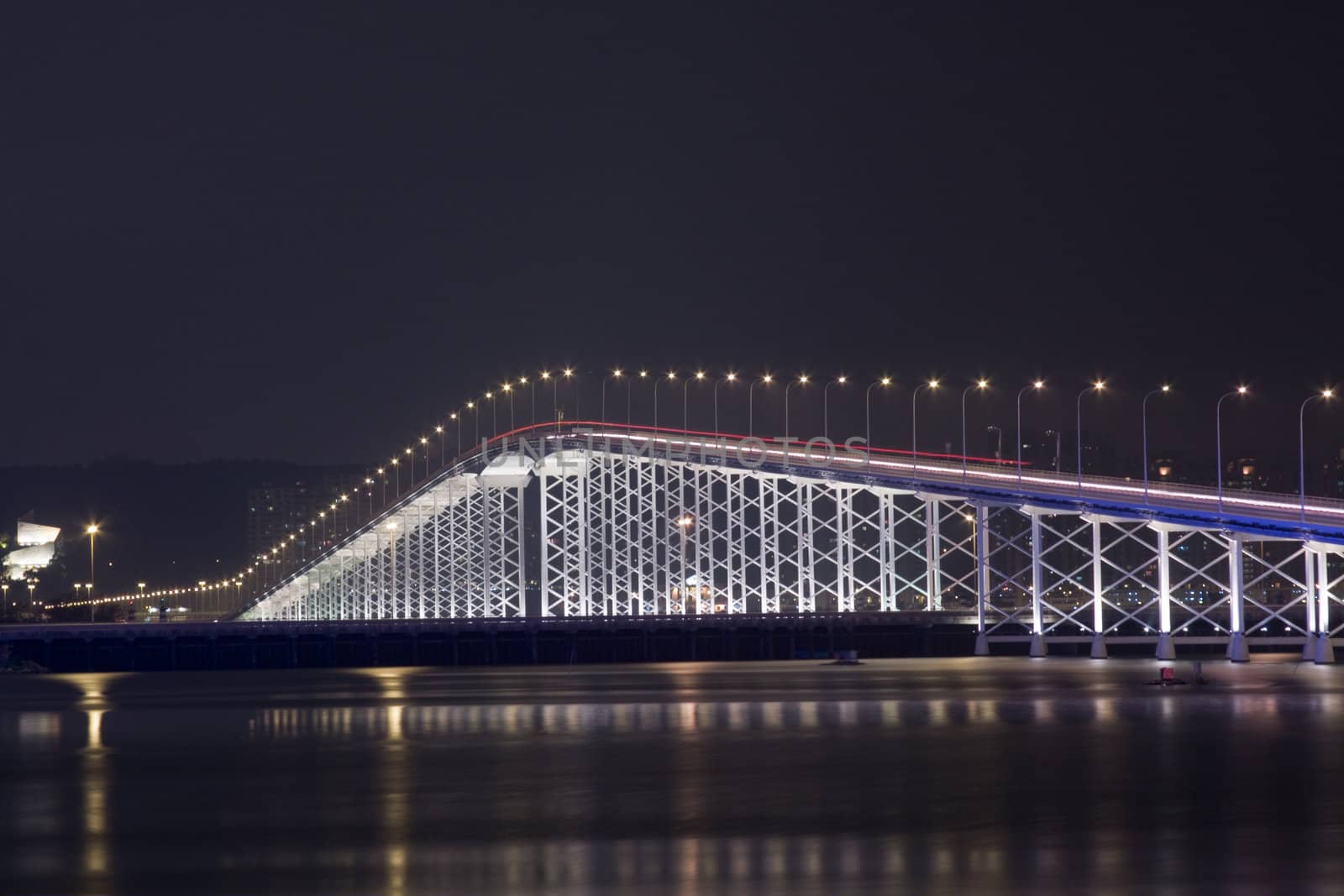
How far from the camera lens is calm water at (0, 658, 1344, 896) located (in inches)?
687

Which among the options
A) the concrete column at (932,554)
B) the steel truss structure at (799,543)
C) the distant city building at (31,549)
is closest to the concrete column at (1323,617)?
the steel truss structure at (799,543)

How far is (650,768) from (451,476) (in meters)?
58.9

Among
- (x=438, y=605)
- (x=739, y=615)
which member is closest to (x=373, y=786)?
(x=739, y=615)

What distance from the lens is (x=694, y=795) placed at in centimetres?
2286

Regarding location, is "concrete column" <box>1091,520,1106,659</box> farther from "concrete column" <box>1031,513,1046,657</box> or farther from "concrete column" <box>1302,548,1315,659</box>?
"concrete column" <box>1302,548,1315,659</box>

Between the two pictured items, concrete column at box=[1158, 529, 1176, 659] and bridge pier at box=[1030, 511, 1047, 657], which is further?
bridge pier at box=[1030, 511, 1047, 657]

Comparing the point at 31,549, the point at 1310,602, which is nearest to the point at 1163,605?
the point at 1310,602

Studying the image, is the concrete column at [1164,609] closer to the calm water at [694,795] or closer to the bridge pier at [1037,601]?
the bridge pier at [1037,601]

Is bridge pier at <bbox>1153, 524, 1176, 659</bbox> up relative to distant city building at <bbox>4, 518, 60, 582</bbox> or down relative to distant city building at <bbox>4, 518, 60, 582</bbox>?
down

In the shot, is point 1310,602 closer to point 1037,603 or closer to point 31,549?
point 1037,603

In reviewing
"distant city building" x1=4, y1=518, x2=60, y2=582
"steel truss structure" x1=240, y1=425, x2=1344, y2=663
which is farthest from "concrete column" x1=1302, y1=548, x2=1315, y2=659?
"distant city building" x1=4, y1=518, x2=60, y2=582

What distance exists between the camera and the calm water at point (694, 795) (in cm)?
1745

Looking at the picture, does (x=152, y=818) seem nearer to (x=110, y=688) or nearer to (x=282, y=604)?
(x=110, y=688)

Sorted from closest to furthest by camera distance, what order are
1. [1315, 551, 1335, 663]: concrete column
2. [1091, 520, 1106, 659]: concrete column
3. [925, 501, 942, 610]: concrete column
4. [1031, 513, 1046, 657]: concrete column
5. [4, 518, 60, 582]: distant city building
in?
[1315, 551, 1335, 663]: concrete column
[1091, 520, 1106, 659]: concrete column
[1031, 513, 1046, 657]: concrete column
[925, 501, 942, 610]: concrete column
[4, 518, 60, 582]: distant city building
